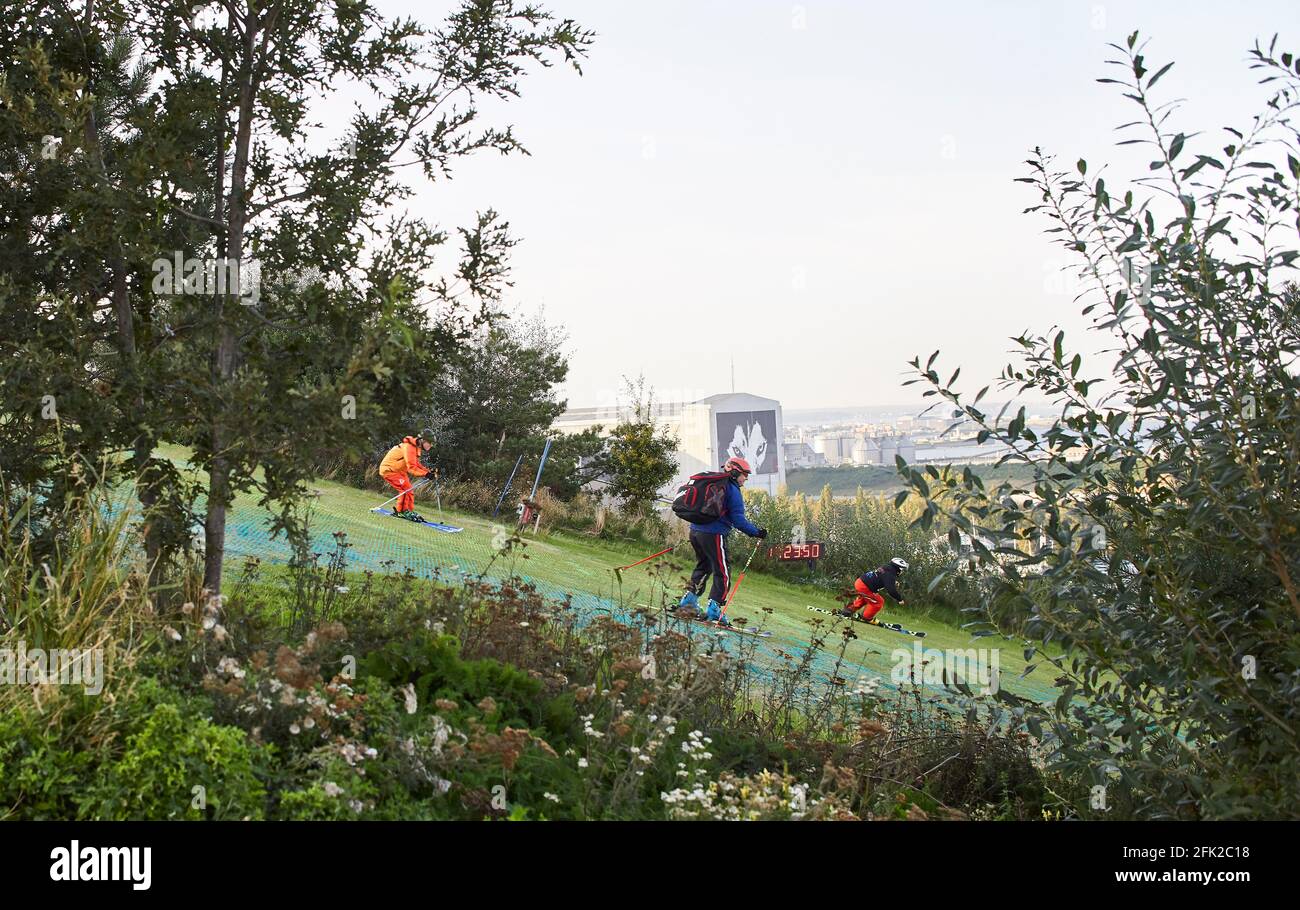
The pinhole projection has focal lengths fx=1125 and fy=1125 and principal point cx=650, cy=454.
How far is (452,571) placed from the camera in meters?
9.71

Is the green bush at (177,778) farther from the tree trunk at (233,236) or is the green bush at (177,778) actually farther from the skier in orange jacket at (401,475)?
the skier in orange jacket at (401,475)

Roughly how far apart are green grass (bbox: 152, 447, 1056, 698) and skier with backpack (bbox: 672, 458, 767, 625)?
1.39ft

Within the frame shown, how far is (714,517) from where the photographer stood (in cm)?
1186

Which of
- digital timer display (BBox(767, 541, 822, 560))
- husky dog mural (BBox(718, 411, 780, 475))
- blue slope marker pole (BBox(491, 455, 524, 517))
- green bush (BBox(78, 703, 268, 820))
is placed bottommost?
digital timer display (BBox(767, 541, 822, 560))

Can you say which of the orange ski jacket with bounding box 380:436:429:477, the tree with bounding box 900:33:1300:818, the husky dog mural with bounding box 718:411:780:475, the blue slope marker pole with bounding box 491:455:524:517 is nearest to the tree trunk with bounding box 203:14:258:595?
the tree with bounding box 900:33:1300:818

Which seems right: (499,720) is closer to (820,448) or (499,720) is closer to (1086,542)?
(1086,542)

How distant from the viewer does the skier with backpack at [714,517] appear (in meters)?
11.7

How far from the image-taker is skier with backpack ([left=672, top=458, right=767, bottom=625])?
38.4 feet

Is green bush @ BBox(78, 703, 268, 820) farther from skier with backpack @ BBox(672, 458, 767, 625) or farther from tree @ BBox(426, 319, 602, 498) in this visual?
tree @ BBox(426, 319, 602, 498)

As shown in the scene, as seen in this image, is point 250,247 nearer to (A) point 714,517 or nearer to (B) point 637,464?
(A) point 714,517

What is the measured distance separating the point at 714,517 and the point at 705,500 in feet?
0.72

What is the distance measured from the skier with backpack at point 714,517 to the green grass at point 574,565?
422mm

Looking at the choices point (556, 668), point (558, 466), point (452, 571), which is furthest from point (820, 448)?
point (556, 668)
